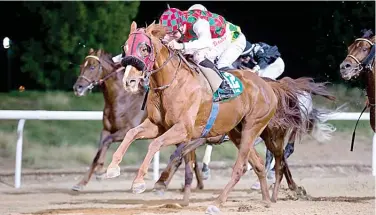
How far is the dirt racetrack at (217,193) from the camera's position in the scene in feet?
25.3

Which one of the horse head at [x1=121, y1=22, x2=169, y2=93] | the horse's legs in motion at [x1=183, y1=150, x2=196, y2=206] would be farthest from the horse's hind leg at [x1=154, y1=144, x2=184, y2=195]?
the horse head at [x1=121, y1=22, x2=169, y2=93]

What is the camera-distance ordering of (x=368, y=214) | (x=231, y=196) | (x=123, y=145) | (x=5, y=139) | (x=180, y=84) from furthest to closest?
(x=5, y=139) < (x=231, y=196) < (x=368, y=214) < (x=180, y=84) < (x=123, y=145)

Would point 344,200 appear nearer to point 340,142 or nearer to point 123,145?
point 123,145

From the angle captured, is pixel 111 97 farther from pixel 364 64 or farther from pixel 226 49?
pixel 364 64

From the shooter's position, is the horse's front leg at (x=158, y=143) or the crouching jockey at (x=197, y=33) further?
the crouching jockey at (x=197, y=33)

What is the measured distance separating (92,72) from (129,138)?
11.0ft

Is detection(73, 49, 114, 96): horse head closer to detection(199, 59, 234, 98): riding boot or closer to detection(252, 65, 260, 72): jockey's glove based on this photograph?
detection(252, 65, 260, 72): jockey's glove

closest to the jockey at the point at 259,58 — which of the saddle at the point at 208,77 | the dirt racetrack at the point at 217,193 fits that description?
the dirt racetrack at the point at 217,193

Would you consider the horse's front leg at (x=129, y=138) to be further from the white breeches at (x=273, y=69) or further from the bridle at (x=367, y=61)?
the white breeches at (x=273, y=69)

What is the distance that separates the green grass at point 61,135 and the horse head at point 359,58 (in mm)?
2613

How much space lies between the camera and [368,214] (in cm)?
758

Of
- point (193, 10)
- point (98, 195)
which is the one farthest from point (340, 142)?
point (193, 10)

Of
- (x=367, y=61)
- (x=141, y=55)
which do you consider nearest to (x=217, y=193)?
(x=367, y=61)

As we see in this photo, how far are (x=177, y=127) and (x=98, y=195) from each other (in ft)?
8.89
